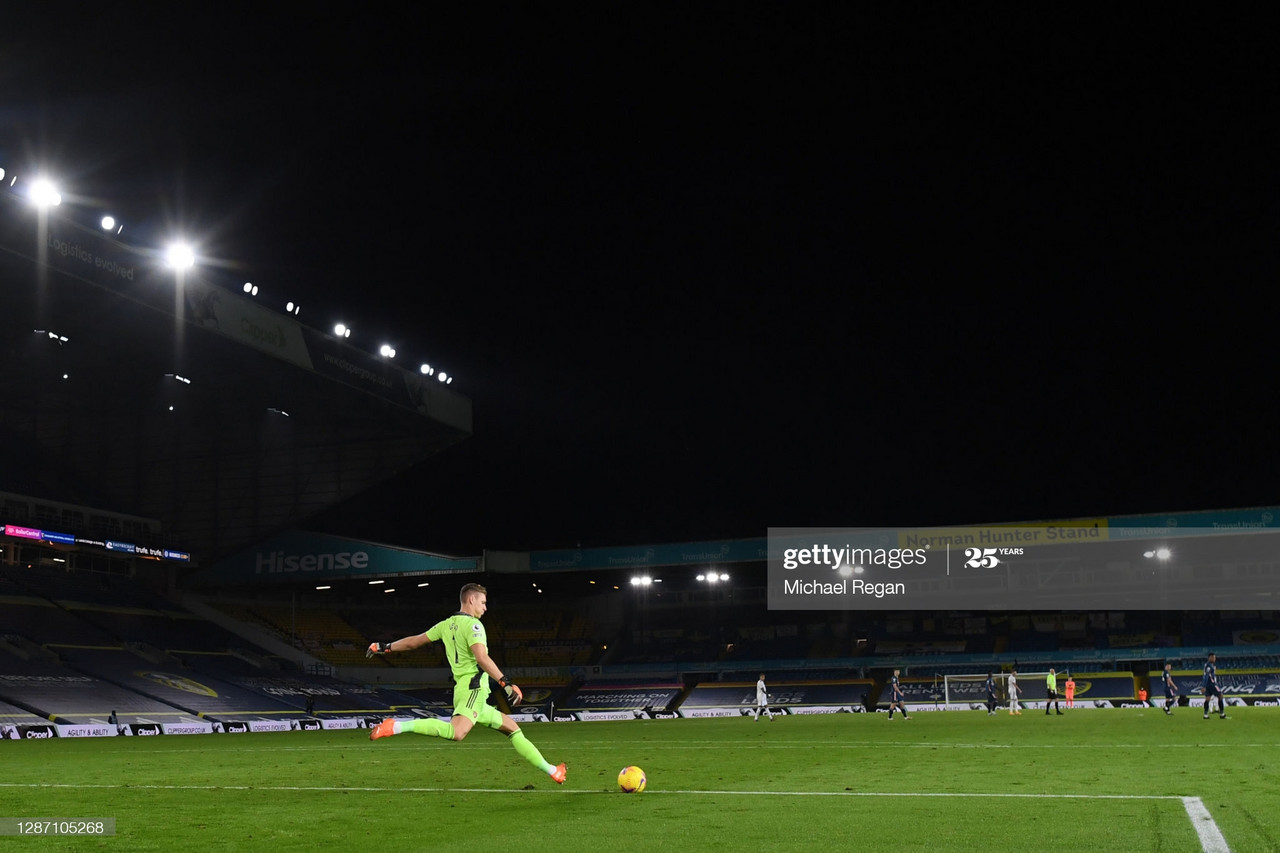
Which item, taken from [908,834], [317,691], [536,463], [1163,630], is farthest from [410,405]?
[908,834]

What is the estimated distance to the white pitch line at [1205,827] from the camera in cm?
825

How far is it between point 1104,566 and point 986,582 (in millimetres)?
6322

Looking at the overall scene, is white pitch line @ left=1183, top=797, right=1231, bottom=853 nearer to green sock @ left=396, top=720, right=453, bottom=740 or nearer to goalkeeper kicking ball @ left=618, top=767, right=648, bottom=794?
goalkeeper kicking ball @ left=618, top=767, right=648, bottom=794

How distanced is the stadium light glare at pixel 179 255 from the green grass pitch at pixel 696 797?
2169 centimetres

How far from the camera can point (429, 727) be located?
39.1ft

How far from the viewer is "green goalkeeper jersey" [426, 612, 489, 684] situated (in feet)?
38.0

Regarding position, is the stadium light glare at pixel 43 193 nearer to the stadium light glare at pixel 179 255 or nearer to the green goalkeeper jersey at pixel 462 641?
the stadium light glare at pixel 179 255

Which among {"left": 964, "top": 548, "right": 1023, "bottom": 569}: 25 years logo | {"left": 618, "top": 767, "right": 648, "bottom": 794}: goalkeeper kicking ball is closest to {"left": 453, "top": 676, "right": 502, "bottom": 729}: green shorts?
{"left": 618, "top": 767, "right": 648, "bottom": 794}: goalkeeper kicking ball

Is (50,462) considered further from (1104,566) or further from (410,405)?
(1104,566)

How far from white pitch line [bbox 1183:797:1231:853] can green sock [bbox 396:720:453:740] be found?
7114 millimetres

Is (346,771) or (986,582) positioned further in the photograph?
(986,582)

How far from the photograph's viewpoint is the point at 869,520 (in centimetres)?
7138

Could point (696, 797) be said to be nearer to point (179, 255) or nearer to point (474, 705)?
point (474, 705)

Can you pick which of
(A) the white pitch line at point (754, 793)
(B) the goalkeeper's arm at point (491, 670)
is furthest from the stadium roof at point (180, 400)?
(B) the goalkeeper's arm at point (491, 670)
